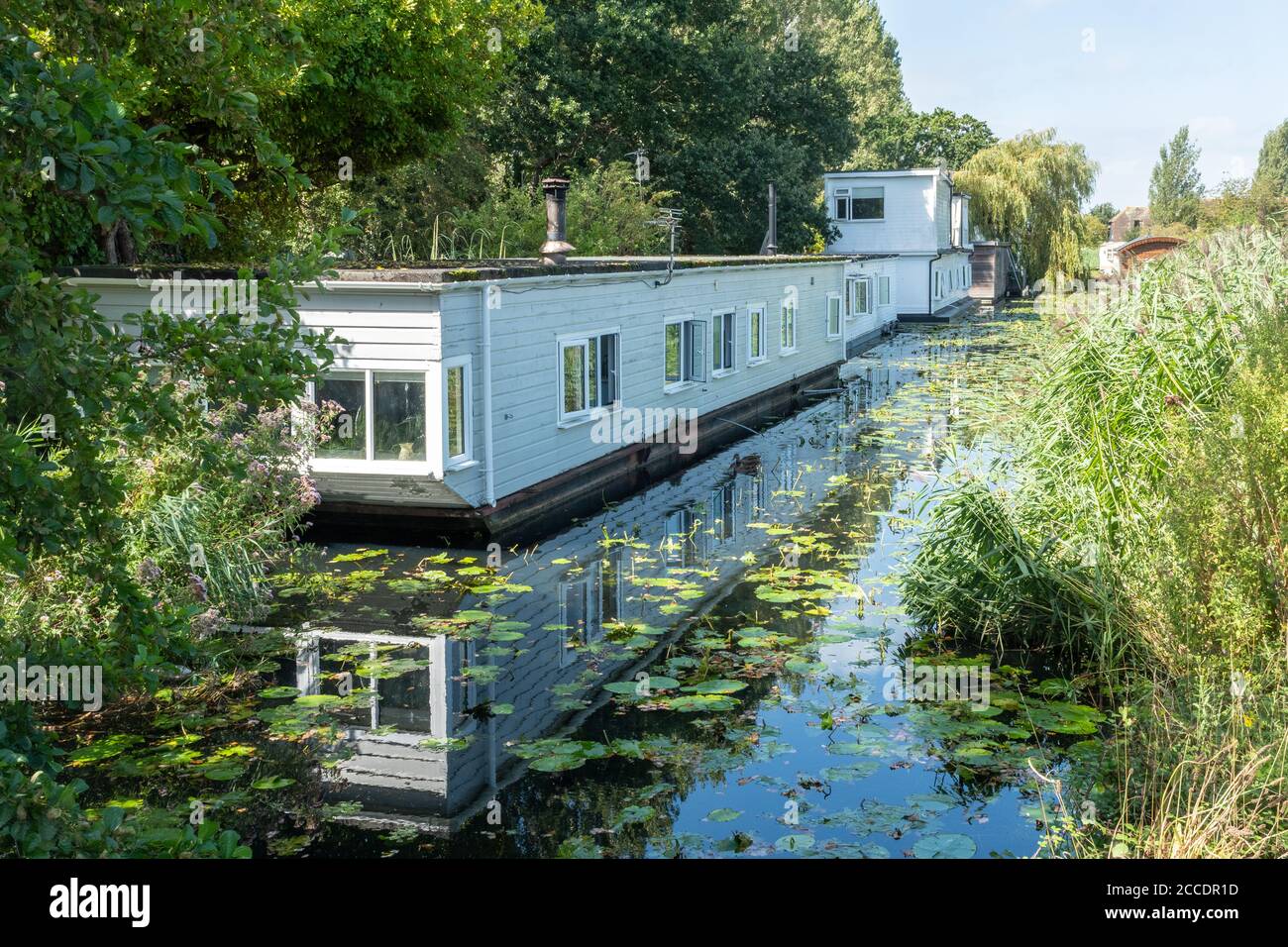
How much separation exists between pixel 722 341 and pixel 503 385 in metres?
9.16

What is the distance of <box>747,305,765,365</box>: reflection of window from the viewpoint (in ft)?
81.6

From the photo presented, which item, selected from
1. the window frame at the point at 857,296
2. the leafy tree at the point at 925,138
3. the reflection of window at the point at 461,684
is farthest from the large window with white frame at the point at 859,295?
the leafy tree at the point at 925,138

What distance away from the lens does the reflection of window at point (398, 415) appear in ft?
45.1

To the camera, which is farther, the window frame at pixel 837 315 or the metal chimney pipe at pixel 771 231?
the metal chimney pipe at pixel 771 231

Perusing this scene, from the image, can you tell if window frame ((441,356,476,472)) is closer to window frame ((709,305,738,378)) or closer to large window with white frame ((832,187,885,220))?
window frame ((709,305,738,378))

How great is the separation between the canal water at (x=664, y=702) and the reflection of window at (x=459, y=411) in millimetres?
1122

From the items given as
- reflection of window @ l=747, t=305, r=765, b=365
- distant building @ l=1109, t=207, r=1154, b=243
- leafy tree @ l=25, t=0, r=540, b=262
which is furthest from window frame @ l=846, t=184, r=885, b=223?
distant building @ l=1109, t=207, r=1154, b=243

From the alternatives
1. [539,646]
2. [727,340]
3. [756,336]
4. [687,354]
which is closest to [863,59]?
[756,336]

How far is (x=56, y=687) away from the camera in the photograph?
8.51 meters

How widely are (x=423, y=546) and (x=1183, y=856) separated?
9633 mm

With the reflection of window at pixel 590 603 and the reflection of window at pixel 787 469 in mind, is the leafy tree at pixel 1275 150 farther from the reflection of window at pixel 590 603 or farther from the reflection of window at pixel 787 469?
the reflection of window at pixel 590 603

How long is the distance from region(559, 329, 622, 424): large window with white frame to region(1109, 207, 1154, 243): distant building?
92555 mm
